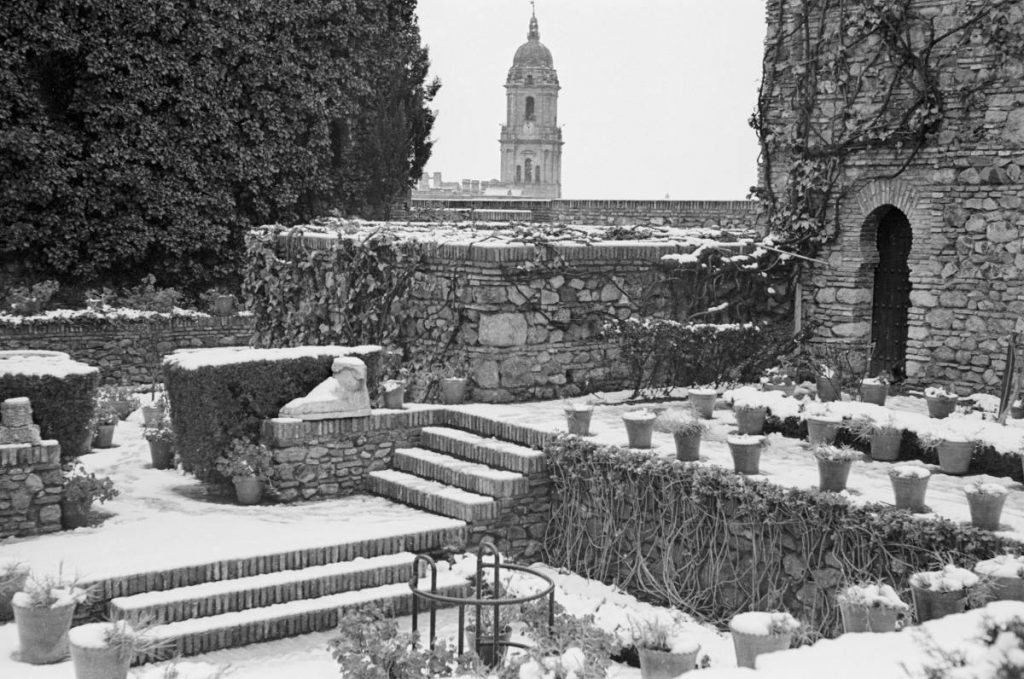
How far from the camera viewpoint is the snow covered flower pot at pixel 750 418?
1041 cm

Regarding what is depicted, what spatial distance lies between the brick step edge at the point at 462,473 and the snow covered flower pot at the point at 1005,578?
4.30m

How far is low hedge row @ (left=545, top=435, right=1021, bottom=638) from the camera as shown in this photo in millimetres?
7566

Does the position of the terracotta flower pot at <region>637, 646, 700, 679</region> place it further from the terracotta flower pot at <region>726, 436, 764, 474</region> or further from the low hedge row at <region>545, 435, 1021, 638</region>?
the terracotta flower pot at <region>726, 436, 764, 474</region>

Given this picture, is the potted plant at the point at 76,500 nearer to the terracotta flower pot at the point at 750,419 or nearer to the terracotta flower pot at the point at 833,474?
the terracotta flower pot at the point at 750,419

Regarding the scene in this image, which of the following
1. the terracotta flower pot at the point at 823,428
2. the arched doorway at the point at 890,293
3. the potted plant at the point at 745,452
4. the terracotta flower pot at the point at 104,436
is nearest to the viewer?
the potted plant at the point at 745,452

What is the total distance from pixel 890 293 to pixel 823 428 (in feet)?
16.0

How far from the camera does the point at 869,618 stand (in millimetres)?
6383

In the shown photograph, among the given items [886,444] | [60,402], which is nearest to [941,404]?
[886,444]

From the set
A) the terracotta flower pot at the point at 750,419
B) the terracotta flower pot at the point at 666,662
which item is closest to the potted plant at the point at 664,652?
the terracotta flower pot at the point at 666,662

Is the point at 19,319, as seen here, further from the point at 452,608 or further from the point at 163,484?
the point at 452,608

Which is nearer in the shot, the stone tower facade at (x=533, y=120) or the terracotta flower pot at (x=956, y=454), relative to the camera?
the terracotta flower pot at (x=956, y=454)

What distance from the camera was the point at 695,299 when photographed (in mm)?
13734

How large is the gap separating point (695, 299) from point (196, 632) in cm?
770

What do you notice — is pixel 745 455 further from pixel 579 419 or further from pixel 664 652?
pixel 664 652
